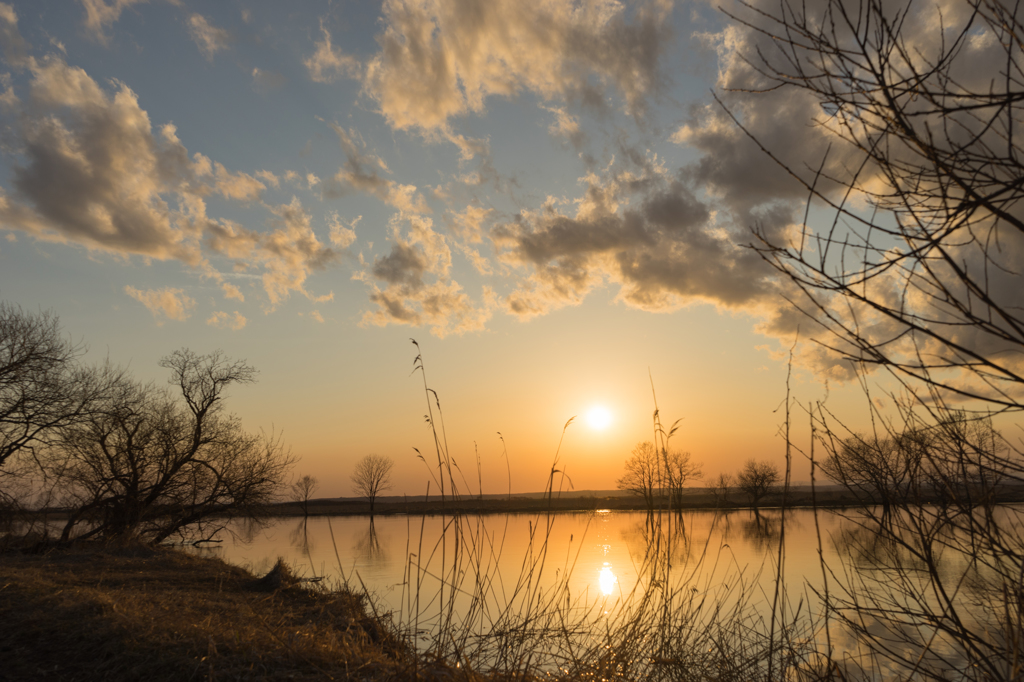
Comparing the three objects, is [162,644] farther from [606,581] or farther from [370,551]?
[370,551]

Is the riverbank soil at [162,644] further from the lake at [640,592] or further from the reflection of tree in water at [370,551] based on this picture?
the reflection of tree in water at [370,551]

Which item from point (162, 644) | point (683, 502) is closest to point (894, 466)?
point (683, 502)

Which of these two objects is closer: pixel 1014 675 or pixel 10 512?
pixel 1014 675

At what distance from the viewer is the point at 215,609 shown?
5539 millimetres

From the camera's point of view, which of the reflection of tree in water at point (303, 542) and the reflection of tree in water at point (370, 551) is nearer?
the reflection of tree in water at point (303, 542)

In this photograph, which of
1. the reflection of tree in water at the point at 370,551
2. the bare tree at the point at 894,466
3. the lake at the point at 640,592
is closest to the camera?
the bare tree at the point at 894,466

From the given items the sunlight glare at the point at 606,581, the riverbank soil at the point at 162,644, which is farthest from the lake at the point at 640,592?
the riverbank soil at the point at 162,644

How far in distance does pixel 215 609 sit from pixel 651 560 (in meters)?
4.48

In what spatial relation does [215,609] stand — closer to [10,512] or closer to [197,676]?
[197,676]

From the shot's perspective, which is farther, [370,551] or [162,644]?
[370,551]

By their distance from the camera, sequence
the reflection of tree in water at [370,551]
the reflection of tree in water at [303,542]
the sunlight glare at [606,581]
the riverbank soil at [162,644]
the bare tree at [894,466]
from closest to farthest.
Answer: the bare tree at [894,466] < the riverbank soil at [162,644] < the sunlight glare at [606,581] < the reflection of tree in water at [303,542] < the reflection of tree in water at [370,551]

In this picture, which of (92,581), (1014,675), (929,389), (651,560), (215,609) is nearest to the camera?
(1014,675)

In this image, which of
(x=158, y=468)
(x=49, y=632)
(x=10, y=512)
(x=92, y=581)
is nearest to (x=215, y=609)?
(x=49, y=632)

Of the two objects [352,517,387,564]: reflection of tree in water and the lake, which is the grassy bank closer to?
the lake
